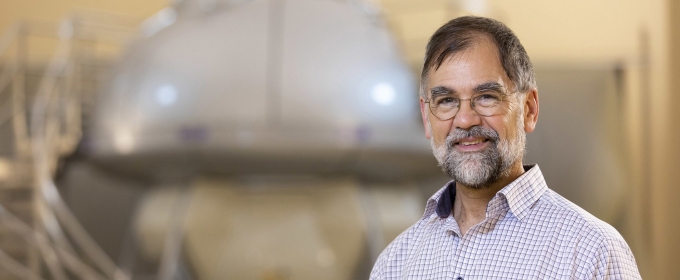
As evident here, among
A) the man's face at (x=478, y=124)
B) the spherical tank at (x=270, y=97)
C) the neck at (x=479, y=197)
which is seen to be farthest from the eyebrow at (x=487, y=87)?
the spherical tank at (x=270, y=97)

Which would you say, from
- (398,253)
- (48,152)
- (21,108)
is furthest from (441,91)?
(21,108)

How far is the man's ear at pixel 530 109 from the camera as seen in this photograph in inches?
41.2

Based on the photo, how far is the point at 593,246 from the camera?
0.89 meters

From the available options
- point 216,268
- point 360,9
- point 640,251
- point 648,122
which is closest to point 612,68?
point 648,122

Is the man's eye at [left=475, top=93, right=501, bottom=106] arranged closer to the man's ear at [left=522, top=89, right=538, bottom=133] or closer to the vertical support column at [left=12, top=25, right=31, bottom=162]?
the man's ear at [left=522, top=89, right=538, bottom=133]

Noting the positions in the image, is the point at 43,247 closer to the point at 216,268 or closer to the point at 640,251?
the point at 216,268

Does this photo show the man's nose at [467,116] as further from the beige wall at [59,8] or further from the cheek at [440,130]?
the beige wall at [59,8]

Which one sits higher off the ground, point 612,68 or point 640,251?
point 612,68

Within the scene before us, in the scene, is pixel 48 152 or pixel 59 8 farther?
pixel 59 8

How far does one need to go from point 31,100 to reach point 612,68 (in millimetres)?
3996

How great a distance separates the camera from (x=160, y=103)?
10.6ft

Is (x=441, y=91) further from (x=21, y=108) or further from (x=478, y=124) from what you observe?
(x=21, y=108)

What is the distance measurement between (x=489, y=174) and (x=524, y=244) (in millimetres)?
112

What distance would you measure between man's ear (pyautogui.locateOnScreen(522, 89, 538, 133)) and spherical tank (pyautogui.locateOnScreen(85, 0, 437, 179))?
208 centimetres
